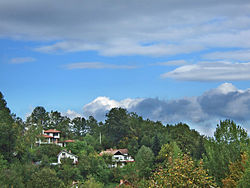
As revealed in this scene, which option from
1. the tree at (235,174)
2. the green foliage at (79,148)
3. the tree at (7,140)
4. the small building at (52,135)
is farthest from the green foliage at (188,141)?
the tree at (235,174)

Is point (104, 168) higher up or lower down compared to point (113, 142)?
lower down

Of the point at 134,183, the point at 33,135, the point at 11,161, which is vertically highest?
the point at 33,135

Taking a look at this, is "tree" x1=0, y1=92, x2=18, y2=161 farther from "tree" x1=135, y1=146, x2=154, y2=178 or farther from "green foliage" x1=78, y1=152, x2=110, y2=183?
"tree" x1=135, y1=146, x2=154, y2=178

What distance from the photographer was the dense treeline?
83.7ft

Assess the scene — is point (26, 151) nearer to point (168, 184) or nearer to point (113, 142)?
point (113, 142)

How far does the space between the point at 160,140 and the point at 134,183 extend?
2325 cm

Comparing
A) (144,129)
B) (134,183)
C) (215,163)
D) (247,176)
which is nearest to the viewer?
(247,176)

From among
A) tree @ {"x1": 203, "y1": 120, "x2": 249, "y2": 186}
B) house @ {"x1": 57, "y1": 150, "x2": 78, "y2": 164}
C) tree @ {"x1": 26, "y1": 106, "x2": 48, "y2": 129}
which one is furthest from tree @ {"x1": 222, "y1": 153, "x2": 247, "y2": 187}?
tree @ {"x1": 26, "y1": 106, "x2": 48, "y2": 129}

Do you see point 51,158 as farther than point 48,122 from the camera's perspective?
No

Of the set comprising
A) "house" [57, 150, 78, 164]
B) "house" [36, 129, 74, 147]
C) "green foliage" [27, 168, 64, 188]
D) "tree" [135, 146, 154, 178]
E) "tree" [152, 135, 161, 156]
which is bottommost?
"green foliage" [27, 168, 64, 188]

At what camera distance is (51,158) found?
240 ft

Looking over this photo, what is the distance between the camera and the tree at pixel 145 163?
62.3m

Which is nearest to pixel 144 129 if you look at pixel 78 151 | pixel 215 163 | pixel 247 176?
pixel 78 151

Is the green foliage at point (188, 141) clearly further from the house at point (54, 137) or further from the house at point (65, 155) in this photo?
the house at point (54, 137)
